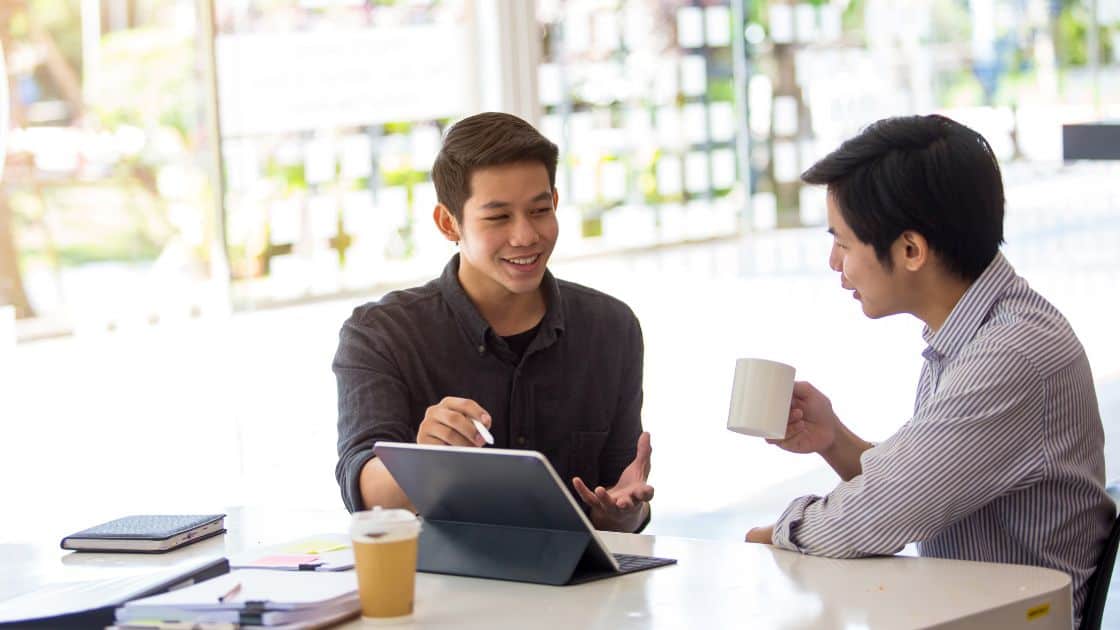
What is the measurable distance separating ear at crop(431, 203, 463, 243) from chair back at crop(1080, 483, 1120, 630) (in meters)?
1.16

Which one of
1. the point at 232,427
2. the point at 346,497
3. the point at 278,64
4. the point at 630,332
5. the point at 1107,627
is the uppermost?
the point at 278,64

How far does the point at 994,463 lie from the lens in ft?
6.23

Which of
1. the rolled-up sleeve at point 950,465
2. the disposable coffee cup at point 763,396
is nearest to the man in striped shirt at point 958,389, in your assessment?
the rolled-up sleeve at point 950,465

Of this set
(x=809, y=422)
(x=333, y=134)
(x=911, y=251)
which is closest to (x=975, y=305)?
(x=911, y=251)

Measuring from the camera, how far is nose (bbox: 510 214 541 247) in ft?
8.16

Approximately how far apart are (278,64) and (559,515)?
334 centimetres

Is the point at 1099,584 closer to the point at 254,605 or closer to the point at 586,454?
the point at 586,454

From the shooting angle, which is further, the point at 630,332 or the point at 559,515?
the point at 630,332

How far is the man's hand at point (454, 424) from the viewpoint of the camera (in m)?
2.08

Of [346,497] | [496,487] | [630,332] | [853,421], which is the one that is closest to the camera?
[496,487]

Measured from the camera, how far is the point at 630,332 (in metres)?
2.71

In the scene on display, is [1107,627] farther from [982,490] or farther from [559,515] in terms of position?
[559,515]

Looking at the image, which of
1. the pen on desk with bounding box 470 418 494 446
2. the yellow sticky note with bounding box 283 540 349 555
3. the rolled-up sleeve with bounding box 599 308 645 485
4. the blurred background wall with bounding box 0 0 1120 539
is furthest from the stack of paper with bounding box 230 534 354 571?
the blurred background wall with bounding box 0 0 1120 539

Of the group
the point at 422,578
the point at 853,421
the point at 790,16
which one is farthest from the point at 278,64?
the point at 422,578
